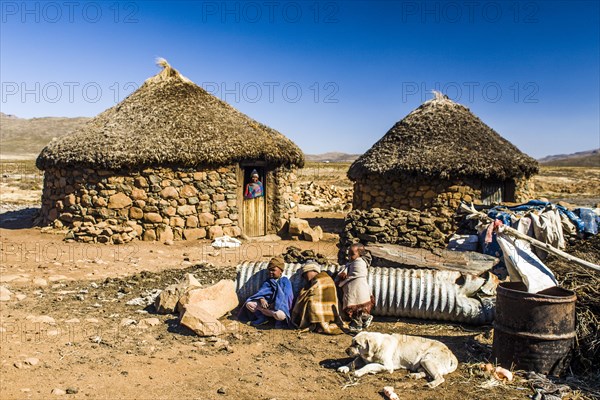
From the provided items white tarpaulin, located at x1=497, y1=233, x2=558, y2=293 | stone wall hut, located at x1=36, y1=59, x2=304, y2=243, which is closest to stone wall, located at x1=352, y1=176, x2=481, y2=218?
stone wall hut, located at x1=36, y1=59, x2=304, y2=243

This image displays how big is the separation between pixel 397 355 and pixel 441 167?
9974mm

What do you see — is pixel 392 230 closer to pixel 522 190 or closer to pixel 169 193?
pixel 169 193

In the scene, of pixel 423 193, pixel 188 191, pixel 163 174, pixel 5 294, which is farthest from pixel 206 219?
pixel 423 193

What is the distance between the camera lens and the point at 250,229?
1409 cm

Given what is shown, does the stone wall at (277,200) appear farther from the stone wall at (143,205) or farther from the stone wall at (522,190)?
the stone wall at (522,190)

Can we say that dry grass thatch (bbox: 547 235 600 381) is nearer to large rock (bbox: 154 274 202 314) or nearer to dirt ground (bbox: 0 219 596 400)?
dirt ground (bbox: 0 219 596 400)

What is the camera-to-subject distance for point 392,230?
9195 mm

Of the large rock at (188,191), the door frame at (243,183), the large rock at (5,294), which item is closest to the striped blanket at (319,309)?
the large rock at (5,294)

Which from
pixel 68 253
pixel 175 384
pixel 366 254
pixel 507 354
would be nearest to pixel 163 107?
pixel 68 253

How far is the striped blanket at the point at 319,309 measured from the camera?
21.3 ft

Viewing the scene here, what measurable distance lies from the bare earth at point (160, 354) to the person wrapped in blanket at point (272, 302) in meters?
0.23

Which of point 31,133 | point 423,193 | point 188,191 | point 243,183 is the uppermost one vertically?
point 31,133

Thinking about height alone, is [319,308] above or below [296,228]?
below

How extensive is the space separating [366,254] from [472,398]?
2771 millimetres
